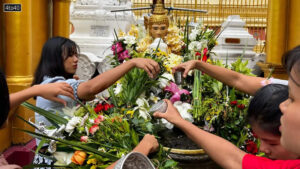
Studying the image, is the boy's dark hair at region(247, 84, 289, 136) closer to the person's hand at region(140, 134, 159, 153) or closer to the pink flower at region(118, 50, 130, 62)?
the person's hand at region(140, 134, 159, 153)

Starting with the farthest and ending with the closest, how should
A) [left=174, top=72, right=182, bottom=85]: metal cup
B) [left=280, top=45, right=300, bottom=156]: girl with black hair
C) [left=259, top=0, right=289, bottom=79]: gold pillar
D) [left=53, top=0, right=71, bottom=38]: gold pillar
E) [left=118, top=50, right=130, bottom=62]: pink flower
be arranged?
[left=53, top=0, right=71, bottom=38]: gold pillar
[left=259, top=0, right=289, bottom=79]: gold pillar
[left=118, top=50, right=130, bottom=62]: pink flower
[left=174, top=72, right=182, bottom=85]: metal cup
[left=280, top=45, right=300, bottom=156]: girl with black hair

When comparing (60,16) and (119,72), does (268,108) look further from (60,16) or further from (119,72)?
(60,16)

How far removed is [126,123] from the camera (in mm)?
1604

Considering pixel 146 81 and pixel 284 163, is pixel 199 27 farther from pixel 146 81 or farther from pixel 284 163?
pixel 284 163

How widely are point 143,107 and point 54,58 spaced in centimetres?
88

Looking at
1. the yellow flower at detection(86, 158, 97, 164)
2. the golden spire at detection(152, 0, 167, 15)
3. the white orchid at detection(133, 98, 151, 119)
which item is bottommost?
the yellow flower at detection(86, 158, 97, 164)

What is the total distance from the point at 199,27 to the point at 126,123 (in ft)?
4.60

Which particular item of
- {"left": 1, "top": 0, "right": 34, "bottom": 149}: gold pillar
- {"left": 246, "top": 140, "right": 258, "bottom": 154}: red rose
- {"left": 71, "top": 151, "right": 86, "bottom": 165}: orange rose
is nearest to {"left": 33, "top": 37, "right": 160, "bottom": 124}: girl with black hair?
{"left": 71, "top": 151, "right": 86, "bottom": 165}: orange rose

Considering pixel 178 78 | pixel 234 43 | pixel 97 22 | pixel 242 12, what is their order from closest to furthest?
1. pixel 178 78
2. pixel 97 22
3. pixel 234 43
4. pixel 242 12

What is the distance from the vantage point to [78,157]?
1562 millimetres

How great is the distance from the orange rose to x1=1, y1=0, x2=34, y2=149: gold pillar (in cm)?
333

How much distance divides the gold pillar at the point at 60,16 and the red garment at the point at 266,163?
5.78m

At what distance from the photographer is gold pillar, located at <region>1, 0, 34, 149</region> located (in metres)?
4.63

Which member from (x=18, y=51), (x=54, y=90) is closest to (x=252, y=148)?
(x=54, y=90)
